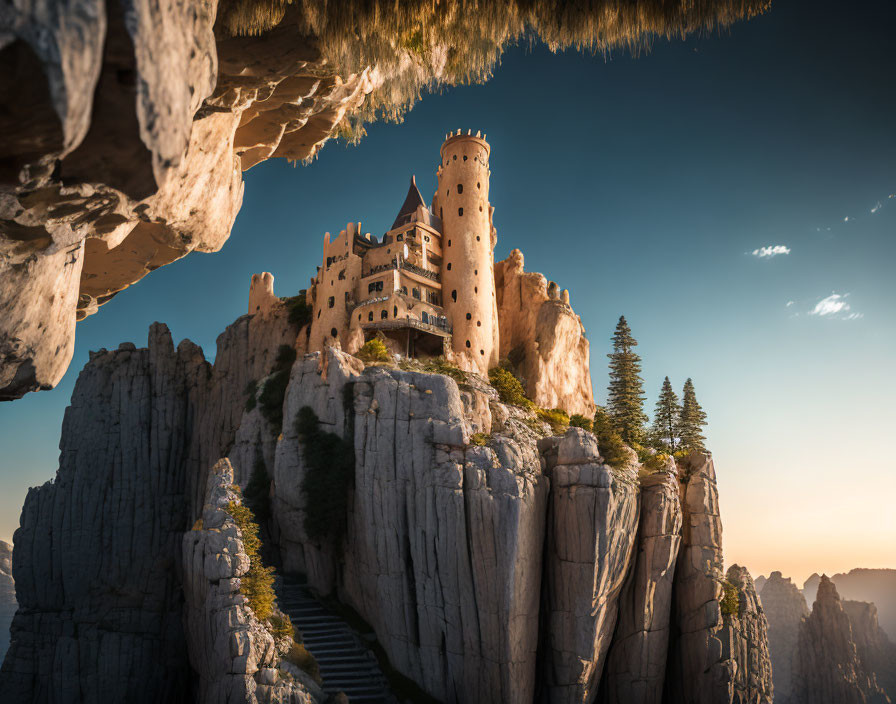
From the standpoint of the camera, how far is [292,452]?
35562 millimetres

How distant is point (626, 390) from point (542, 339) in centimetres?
835

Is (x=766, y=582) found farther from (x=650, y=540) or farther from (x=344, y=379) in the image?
(x=344, y=379)

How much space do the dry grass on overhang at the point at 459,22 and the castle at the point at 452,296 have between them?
33.7 meters

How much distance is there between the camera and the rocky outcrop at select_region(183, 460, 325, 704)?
2202cm

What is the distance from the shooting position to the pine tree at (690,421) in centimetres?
4800

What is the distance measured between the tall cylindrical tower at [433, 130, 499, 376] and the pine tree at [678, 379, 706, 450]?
15949 mm

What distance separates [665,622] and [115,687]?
120 feet

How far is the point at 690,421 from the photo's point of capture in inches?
1925

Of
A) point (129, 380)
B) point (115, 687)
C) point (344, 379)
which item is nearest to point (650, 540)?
point (344, 379)

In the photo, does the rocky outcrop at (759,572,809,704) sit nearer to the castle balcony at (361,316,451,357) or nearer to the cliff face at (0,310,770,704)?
the cliff face at (0,310,770,704)

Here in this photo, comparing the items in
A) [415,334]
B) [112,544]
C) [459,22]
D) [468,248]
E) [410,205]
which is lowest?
[112,544]

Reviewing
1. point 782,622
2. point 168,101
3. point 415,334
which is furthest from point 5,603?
point 168,101

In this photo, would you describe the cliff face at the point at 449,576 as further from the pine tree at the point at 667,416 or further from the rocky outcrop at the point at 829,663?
the rocky outcrop at the point at 829,663

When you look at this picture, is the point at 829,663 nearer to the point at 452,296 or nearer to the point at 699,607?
the point at 699,607
